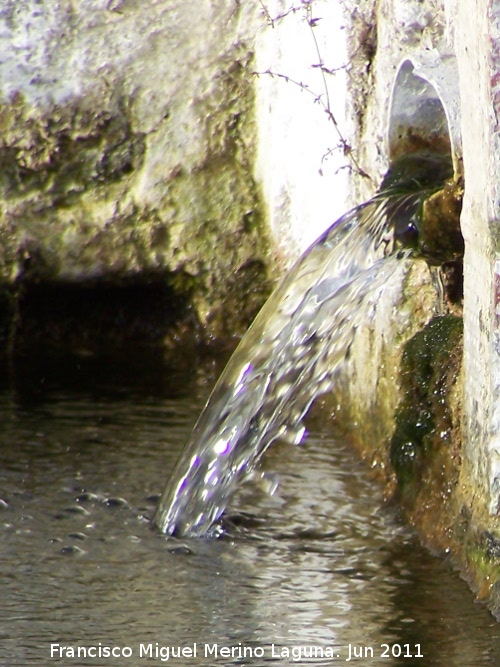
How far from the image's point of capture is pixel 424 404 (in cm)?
267

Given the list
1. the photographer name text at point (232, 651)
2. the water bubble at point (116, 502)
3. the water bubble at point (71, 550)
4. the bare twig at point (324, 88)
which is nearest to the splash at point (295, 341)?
the water bubble at point (116, 502)

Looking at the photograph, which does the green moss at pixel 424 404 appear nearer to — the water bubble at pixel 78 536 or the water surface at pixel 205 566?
the water surface at pixel 205 566

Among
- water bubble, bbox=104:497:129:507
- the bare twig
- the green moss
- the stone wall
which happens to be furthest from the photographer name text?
the stone wall

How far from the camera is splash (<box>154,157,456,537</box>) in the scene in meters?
2.68

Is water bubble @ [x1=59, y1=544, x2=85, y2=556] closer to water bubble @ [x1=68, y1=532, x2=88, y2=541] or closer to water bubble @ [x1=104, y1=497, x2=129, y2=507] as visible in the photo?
water bubble @ [x1=68, y1=532, x2=88, y2=541]

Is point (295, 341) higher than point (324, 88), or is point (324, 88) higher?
point (324, 88)

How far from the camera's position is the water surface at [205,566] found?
2.03 metres

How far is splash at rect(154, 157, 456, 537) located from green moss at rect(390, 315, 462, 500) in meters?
0.17

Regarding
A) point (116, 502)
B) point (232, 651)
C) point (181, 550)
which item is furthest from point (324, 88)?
point (232, 651)

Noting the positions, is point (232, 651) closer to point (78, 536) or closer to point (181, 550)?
point (181, 550)

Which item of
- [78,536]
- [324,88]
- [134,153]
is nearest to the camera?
[78,536]

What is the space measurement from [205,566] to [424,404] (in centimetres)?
60

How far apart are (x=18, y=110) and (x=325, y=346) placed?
163 centimetres

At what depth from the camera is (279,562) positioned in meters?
2.39
